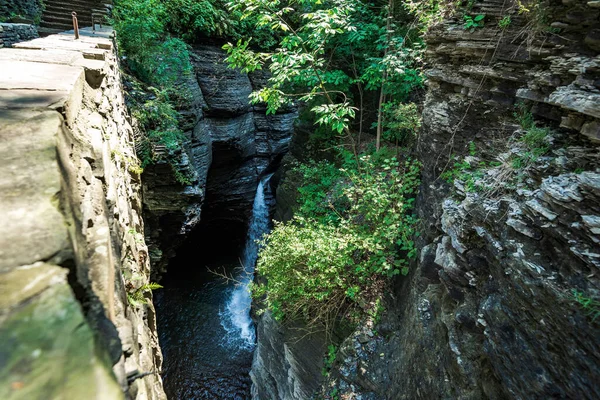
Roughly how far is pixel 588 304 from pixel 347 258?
355 centimetres

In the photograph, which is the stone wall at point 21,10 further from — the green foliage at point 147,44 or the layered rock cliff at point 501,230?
the layered rock cliff at point 501,230

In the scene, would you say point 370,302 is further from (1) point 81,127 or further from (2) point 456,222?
(1) point 81,127

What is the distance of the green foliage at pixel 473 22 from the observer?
4.38m

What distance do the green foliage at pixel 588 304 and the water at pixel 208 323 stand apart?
6.63 m

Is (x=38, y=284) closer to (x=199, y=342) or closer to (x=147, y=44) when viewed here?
(x=147, y=44)

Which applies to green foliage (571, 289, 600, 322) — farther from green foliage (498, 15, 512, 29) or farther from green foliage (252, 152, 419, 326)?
green foliage (498, 15, 512, 29)

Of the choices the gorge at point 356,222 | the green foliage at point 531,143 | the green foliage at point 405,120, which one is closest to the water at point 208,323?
the gorge at point 356,222

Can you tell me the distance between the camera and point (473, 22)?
176 inches

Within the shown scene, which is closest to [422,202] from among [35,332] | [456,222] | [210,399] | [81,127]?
[456,222]

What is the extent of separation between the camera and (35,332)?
81cm

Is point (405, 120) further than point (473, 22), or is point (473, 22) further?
point (405, 120)

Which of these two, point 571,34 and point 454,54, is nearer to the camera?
point 571,34

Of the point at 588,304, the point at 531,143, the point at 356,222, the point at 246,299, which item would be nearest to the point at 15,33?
the point at 356,222

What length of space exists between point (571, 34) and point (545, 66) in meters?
0.40
